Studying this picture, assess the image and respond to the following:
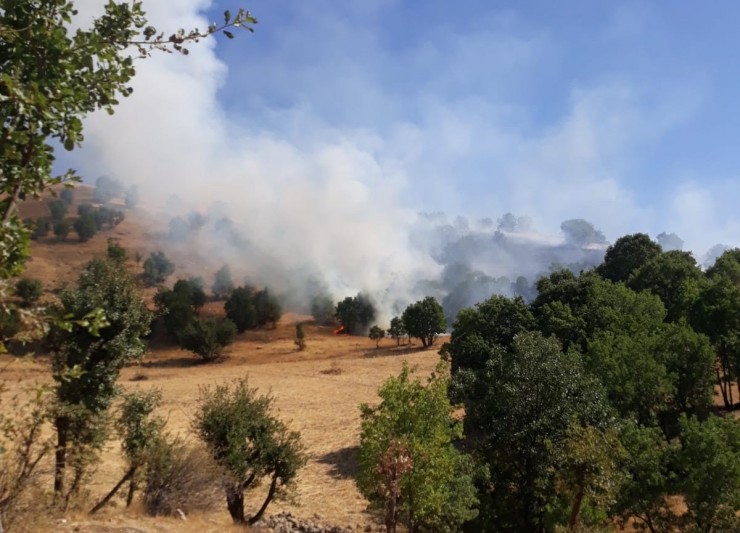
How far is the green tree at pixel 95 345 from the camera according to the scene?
567 inches

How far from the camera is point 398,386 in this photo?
15789 millimetres

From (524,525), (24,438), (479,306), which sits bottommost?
(524,525)

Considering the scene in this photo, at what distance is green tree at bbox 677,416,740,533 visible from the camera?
15.9 m

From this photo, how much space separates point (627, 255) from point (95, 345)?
69.2 metres

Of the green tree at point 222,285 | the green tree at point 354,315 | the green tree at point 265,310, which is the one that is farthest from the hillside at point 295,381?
the green tree at point 222,285

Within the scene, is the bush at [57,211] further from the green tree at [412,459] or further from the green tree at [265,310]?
the green tree at [412,459]

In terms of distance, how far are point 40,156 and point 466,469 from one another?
17760 mm

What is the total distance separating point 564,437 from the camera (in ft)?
61.0

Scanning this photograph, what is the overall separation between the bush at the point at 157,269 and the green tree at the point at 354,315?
4242cm

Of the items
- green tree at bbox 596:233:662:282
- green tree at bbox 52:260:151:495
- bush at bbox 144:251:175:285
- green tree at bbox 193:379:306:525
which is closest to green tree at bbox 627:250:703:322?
green tree at bbox 596:233:662:282

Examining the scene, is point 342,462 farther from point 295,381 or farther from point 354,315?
point 354,315

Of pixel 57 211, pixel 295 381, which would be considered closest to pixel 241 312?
pixel 295 381

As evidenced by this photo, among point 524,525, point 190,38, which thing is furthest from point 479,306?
point 190,38

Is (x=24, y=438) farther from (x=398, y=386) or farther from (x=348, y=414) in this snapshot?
(x=348, y=414)
